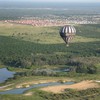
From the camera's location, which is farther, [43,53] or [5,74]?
[43,53]

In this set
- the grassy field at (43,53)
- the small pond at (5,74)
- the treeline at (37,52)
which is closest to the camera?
the grassy field at (43,53)

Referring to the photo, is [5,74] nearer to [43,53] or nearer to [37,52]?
[43,53]

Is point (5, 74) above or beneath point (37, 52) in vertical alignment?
beneath

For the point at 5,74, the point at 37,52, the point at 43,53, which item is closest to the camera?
the point at 5,74

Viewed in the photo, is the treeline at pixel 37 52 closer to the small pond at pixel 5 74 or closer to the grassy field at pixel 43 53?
the grassy field at pixel 43 53

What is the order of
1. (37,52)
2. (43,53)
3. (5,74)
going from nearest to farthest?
(5,74) → (43,53) → (37,52)

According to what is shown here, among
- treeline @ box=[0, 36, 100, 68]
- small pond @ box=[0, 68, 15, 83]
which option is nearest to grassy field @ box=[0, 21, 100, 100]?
treeline @ box=[0, 36, 100, 68]

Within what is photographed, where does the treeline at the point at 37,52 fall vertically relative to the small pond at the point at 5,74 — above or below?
above

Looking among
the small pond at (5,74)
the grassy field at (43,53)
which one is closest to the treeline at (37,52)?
the grassy field at (43,53)

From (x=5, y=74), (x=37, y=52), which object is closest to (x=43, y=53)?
(x=37, y=52)

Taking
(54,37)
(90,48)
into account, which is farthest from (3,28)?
(90,48)
